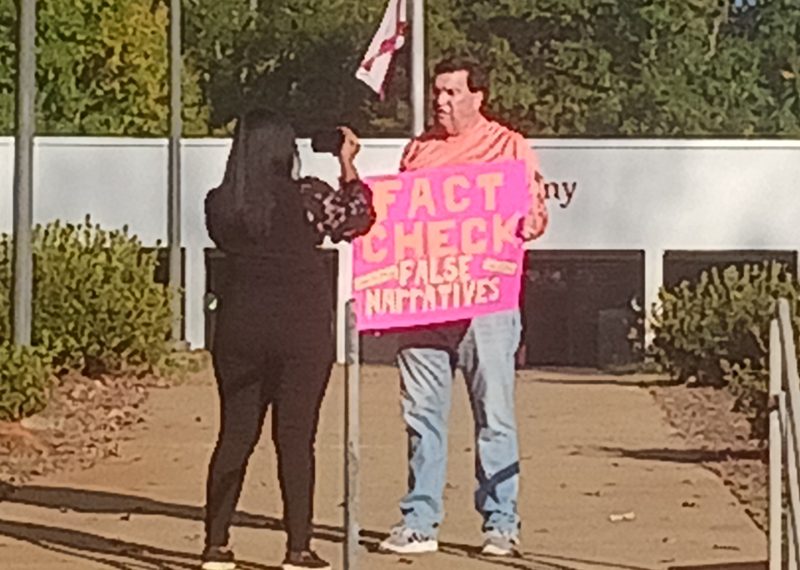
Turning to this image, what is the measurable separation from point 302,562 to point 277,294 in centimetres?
116

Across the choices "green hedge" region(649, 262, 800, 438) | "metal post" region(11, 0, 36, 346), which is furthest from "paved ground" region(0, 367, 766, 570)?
"green hedge" region(649, 262, 800, 438)

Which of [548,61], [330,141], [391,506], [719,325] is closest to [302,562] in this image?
[330,141]

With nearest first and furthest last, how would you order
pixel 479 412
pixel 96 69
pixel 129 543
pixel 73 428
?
pixel 479 412 → pixel 129 543 → pixel 73 428 → pixel 96 69

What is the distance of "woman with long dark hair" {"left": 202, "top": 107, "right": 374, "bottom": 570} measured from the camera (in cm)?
923

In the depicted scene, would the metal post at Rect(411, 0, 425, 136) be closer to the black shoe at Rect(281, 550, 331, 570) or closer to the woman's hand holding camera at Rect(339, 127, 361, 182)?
the woman's hand holding camera at Rect(339, 127, 361, 182)

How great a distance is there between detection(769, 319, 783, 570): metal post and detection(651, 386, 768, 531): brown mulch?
2889 mm

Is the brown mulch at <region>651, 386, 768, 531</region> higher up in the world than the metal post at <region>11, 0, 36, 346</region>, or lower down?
lower down

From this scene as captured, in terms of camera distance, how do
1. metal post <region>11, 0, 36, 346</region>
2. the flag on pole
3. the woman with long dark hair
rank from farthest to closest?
metal post <region>11, 0, 36, 346</region> → the flag on pole → the woman with long dark hair

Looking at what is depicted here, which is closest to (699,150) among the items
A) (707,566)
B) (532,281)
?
(532,281)

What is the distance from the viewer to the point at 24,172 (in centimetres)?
1867

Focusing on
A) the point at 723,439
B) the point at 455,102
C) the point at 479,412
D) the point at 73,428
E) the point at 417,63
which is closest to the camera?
the point at 455,102

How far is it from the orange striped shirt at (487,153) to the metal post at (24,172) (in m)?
8.81

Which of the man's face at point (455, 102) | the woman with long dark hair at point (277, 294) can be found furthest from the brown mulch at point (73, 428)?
the man's face at point (455, 102)

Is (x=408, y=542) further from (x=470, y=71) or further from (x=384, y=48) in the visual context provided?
(x=384, y=48)
